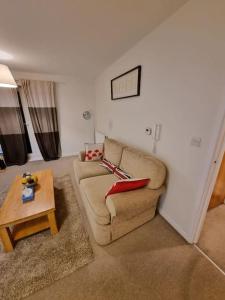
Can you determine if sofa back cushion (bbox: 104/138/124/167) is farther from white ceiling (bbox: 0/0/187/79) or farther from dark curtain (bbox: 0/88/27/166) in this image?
dark curtain (bbox: 0/88/27/166)

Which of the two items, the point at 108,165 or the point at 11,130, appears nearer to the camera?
the point at 108,165

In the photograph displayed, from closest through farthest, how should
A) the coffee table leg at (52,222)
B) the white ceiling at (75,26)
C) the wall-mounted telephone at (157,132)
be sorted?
the white ceiling at (75,26) → the coffee table leg at (52,222) → the wall-mounted telephone at (157,132)

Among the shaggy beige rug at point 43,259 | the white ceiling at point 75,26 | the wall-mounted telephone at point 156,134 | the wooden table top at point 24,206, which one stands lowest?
the shaggy beige rug at point 43,259

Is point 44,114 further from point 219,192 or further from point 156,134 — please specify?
point 219,192

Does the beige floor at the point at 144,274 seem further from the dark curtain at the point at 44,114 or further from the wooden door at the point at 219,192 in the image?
the dark curtain at the point at 44,114

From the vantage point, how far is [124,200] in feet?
4.44

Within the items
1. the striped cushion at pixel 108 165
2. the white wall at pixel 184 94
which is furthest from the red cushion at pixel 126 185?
the striped cushion at pixel 108 165

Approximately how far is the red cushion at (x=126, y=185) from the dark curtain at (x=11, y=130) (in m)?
3.24

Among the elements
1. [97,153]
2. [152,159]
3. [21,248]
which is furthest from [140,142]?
[21,248]

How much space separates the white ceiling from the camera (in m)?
1.26

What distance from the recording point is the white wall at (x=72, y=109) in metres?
3.72

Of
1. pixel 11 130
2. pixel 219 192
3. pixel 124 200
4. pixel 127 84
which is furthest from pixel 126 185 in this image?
pixel 11 130

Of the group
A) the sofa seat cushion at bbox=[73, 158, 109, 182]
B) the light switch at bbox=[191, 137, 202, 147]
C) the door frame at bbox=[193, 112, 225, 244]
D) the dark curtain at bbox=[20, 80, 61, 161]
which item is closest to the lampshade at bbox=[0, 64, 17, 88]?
the sofa seat cushion at bbox=[73, 158, 109, 182]

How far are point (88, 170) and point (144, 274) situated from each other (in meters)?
1.47
